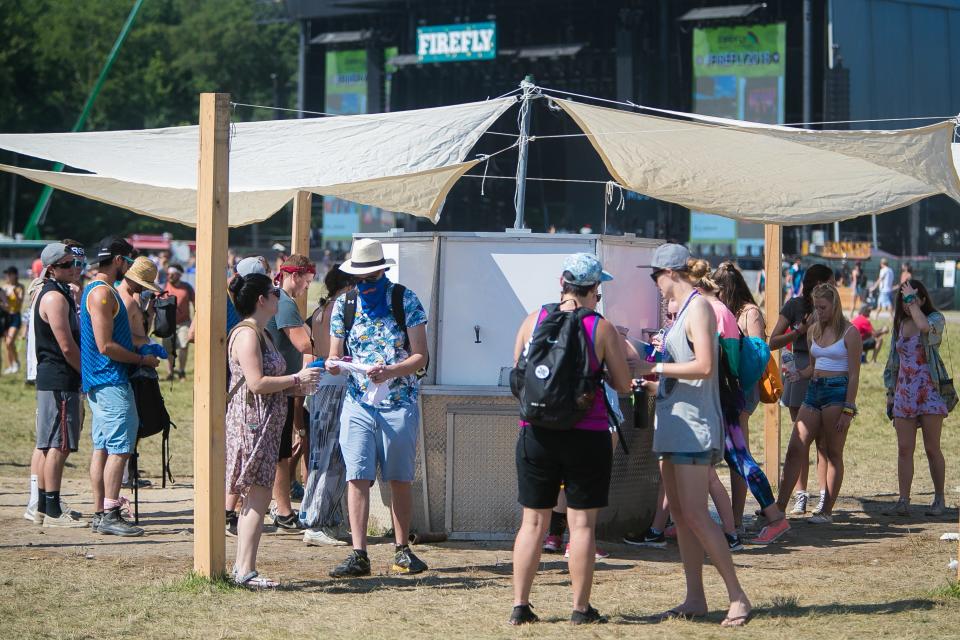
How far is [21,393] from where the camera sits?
15484mm

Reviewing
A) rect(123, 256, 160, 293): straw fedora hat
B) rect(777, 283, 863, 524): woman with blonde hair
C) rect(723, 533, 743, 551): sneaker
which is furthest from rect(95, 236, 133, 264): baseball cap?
rect(777, 283, 863, 524): woman with blonde hair

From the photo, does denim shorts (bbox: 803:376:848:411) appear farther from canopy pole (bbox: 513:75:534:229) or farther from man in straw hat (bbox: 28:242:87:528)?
man in straw hat (bbox: 28:242:87:528)

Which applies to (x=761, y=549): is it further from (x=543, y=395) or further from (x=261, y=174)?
(x=261, y=174)

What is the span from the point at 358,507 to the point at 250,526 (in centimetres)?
56

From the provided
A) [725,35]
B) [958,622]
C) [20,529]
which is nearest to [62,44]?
[725,35]

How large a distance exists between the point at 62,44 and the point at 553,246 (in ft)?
193

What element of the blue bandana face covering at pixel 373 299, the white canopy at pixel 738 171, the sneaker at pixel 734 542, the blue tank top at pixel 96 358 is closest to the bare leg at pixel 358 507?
the blue bandana face covering at pixel 373 299

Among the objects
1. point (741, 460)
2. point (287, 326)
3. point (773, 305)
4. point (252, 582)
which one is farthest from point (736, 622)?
point (773, 305)

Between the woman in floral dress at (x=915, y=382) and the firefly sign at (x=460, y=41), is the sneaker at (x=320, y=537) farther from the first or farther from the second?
the firefly sign at (x=460, y=41)

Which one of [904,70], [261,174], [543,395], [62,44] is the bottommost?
[543,395]

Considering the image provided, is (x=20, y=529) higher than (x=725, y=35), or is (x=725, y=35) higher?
(x=725, y=35)

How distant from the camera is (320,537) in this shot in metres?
7.05

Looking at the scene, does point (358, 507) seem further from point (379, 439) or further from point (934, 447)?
point (934, 447)

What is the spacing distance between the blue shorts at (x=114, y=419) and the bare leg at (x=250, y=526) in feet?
5.25
